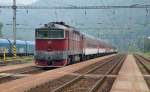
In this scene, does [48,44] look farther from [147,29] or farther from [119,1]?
[119,1]

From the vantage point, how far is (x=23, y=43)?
65.8 m

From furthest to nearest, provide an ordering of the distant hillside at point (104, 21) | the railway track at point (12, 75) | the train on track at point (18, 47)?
the distant hillside at point (104, 21) < the train on track at point (18, 47) < the railway track at point (12, 75)

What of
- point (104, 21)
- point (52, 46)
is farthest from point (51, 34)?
point (104, 21)

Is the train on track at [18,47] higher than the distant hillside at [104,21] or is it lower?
lower

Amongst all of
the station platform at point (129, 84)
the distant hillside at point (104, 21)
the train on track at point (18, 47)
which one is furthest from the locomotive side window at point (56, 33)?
the distant hillside at point (104, 21)

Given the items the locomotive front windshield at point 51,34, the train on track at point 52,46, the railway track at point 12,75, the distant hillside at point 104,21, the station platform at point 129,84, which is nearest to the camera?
the station platform at point 129,84

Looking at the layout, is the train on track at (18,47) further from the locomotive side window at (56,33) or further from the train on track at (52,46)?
the locomotive side window at (56,33)

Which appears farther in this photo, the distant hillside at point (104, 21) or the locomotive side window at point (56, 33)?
the distant hillside at point (104, 21)

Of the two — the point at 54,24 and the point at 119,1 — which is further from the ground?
the point at 119,1

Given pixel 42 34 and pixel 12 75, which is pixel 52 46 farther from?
pixel 12 75

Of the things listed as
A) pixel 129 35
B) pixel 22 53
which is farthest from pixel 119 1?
pixel 22 53

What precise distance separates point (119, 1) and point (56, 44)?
541 ft

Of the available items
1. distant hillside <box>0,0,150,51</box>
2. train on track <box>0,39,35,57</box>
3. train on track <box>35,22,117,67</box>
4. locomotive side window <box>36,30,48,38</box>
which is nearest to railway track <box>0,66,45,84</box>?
train on track <box>35,22,117,67</box>

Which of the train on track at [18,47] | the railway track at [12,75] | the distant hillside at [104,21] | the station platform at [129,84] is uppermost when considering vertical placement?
the distant hillside at [104,21]
